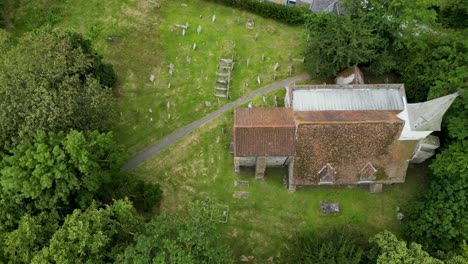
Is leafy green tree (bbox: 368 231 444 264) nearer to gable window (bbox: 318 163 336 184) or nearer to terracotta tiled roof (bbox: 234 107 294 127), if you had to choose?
gable window (bbox: 318 163 336 184)

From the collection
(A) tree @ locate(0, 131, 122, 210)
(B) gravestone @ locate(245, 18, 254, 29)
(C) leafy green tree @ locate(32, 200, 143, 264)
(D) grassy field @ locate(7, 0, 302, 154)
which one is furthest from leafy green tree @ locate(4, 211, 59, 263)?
(B) gravestone @ locate(245, 18, 254, 29)

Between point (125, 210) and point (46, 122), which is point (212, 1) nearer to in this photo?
point (46, 122)

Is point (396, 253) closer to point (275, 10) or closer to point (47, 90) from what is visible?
point (275, 10)

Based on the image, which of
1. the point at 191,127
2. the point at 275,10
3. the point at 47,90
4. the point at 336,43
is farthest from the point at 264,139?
the point at 47,90

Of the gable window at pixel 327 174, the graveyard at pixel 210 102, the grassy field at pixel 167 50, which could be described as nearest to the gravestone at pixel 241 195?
the graveyard at pixel 210 102

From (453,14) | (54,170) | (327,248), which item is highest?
(453,14)

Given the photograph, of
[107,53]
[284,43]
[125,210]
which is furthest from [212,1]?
[125,210]
